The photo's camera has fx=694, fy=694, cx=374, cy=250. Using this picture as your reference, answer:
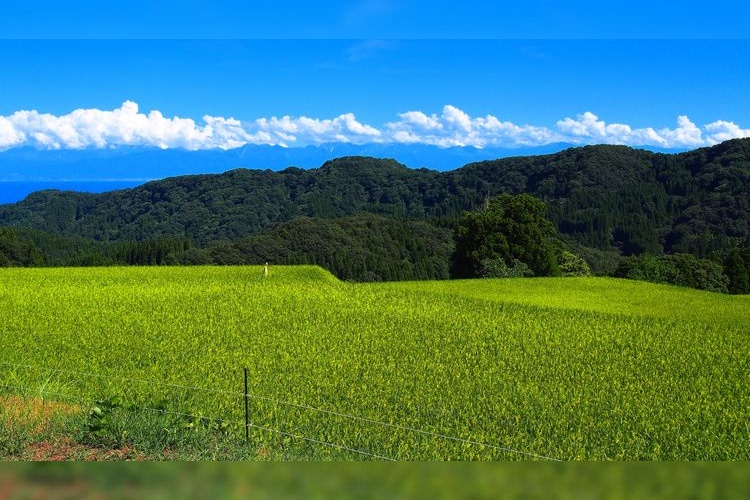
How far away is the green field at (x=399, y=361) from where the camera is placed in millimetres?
9031

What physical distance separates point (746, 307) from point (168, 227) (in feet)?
586

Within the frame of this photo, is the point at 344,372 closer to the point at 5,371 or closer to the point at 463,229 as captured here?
the point at 5,371

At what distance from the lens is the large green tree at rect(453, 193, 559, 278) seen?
47031 mm

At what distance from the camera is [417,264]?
110 metres

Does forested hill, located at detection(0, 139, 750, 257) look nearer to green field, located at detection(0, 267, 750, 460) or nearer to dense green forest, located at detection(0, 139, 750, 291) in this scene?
dense green forest, located at detection(0, 139, 750, 291)

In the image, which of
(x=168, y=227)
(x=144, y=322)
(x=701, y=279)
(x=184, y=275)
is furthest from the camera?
(x=168, y=227)

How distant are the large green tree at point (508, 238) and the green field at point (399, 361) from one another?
2054cm

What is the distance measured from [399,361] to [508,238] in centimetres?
3511

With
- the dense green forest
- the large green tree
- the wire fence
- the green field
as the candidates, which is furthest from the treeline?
the wire fence

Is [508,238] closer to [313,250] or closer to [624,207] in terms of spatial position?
[313,250]

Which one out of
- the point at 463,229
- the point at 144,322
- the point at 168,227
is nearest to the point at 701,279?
the point at 463,229

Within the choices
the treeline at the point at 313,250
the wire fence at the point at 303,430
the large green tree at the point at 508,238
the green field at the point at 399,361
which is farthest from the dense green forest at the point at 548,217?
the wire fence at the point at 303,430

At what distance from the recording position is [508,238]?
Result: 47906 mm

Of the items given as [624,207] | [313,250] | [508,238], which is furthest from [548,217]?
[508,238]
